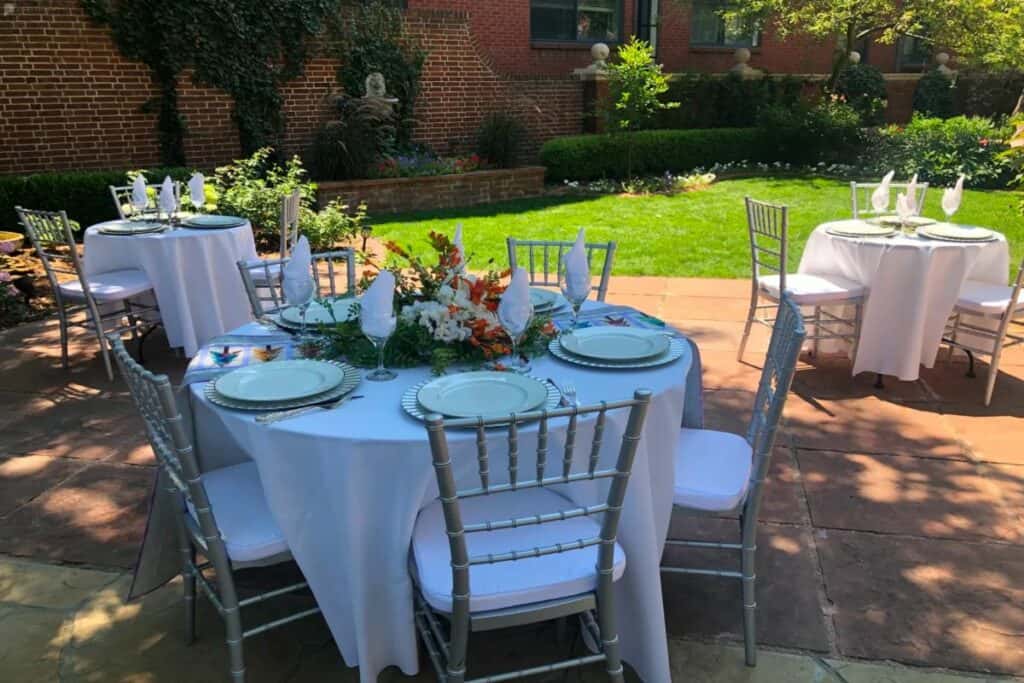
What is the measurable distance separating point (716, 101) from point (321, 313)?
13.0 metres

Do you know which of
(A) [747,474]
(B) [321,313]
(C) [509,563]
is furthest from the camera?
(B) [321,313]

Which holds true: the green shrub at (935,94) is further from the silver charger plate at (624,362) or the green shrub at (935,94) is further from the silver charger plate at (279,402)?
the silver charger plate at (279,402)

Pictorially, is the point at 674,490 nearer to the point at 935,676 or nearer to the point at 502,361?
the point at 502,361

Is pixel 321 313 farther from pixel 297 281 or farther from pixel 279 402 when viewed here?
pixel 279 402

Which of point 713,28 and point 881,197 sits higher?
point 713,28

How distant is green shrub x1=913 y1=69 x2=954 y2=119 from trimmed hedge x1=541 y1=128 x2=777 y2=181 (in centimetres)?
574

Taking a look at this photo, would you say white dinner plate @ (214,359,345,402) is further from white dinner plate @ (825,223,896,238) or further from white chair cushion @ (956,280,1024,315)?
Answer: white chair cushion @ (956,280,1024,315)

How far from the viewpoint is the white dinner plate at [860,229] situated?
4609 millimetres

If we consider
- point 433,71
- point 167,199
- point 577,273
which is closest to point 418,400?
point 577,273

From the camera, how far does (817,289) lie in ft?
14.9

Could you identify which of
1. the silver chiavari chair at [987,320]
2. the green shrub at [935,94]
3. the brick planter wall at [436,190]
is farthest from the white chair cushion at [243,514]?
the green shrub at [935,94]

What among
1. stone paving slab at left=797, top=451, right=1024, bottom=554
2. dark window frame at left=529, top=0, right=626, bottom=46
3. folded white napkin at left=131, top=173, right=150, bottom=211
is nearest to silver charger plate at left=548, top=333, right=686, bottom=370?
stone paving slab at left=797, top=451, right=1024, bottom=554

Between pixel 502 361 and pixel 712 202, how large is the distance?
872 cm

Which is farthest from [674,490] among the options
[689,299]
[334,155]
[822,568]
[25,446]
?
[334,155]
